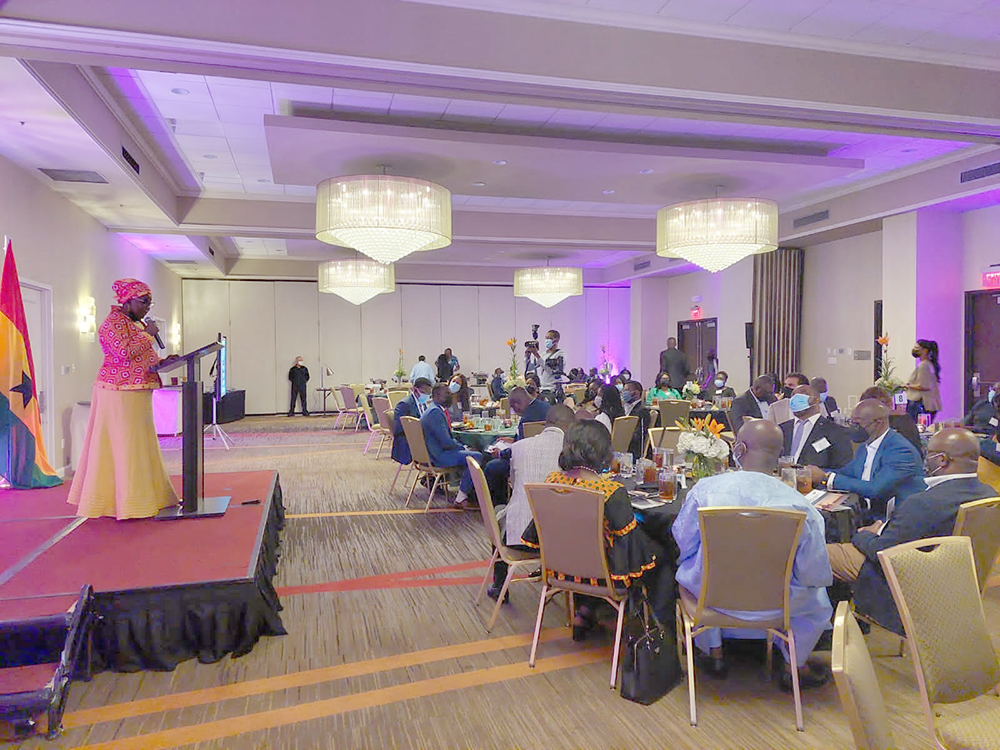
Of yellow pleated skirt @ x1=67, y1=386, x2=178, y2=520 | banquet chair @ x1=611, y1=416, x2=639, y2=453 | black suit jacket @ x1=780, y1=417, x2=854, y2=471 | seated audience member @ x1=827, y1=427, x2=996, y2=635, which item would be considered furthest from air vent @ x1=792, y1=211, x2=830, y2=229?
yellow pleated skirt @ x1=67, y1=386, x2=178, y2=520

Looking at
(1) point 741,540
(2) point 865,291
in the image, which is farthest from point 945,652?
(2) point 865,291

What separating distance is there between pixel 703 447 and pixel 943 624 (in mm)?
1726

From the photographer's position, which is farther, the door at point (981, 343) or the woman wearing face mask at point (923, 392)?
the door at point (981, 343)

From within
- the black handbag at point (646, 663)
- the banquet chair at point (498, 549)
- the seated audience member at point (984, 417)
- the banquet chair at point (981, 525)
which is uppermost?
the seated audience member at point (984, 417)

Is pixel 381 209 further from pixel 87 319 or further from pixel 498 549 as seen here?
pixel 87 319

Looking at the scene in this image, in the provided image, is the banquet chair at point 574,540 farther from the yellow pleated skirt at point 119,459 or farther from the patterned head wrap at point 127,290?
the patterned head wrap at point 127,290

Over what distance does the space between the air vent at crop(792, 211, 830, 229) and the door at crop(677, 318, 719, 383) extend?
417cm

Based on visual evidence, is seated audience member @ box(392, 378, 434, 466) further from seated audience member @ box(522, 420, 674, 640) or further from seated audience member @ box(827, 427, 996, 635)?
seated audience member @ box(827, 427, 996, 635)

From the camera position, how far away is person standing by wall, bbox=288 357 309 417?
57.7 feet

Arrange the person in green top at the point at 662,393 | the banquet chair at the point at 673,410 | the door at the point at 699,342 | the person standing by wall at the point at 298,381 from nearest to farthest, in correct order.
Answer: the banquet chair at the point at 673,410 < the person in green top at the point at 662,393 < the door at the point at 699,342 < the person standing by wall at the point at 298,381

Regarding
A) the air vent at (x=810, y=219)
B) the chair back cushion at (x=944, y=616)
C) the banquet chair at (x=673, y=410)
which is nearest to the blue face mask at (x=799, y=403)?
the chair back cushion at (x=944, y=616)

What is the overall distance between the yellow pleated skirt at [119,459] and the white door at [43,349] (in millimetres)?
3603

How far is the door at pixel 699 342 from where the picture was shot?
15.7 m

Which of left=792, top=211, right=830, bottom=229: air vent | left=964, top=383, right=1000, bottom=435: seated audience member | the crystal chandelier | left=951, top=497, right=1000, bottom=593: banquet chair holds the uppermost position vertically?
left=792, top=211, right=830, bottom=229: air vent
